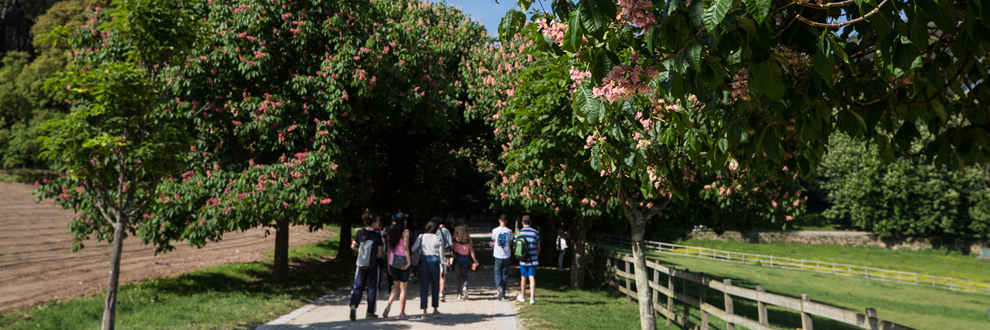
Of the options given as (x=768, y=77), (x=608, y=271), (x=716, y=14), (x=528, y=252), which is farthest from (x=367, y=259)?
(x=608, y=271)

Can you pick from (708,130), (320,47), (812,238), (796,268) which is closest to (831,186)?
(812,238)

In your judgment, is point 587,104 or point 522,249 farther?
point 522,249

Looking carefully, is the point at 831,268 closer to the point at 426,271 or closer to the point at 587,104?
the point at 426,271

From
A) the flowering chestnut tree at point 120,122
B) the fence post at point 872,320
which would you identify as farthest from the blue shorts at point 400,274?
the fence post at point 872,320

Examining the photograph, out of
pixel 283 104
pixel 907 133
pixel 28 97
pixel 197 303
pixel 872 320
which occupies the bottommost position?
pixel 197 303

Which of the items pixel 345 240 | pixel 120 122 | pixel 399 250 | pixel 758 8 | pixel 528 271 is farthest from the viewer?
pixel 345 240

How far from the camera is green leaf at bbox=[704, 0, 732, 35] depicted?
1.92 m

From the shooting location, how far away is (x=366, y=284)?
332 inches

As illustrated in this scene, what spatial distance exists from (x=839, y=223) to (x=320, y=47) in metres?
56.7

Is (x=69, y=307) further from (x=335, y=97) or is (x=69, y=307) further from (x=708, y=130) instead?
(x=708, y=130)

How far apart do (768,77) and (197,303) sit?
10.3 metres

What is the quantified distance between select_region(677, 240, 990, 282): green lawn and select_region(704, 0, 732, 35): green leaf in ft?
137

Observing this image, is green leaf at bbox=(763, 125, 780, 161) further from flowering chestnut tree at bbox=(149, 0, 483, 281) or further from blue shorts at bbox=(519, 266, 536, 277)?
flowering chestnut tree at bbox=(149, 0, 483, 281)

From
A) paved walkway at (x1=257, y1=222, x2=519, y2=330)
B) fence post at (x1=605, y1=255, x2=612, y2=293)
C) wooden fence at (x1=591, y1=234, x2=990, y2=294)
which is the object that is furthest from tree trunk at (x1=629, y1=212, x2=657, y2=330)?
wooden fence at (x1=591, y1=234, x2=990, y2=294)
